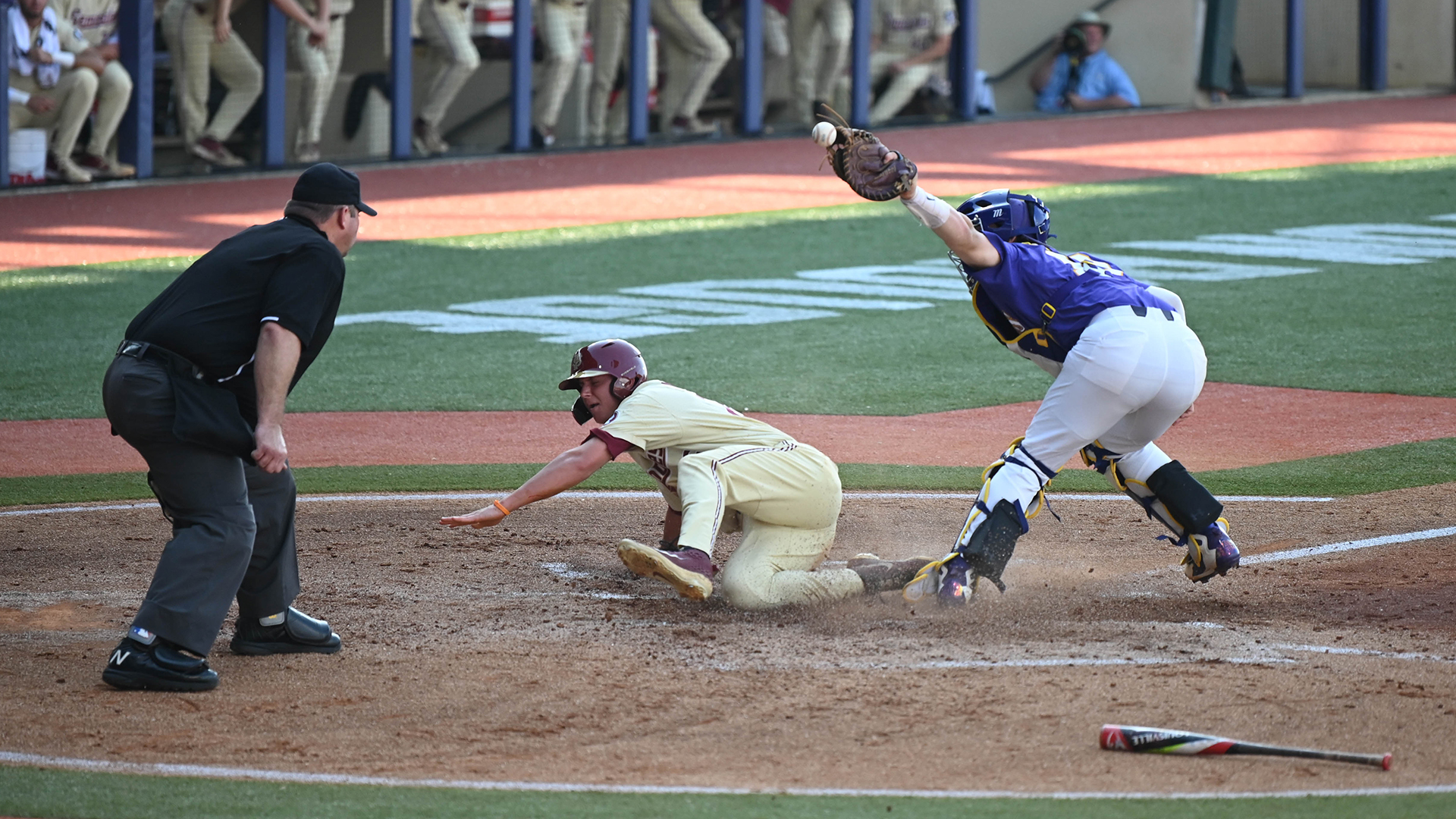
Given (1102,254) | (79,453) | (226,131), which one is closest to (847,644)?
(79,453)

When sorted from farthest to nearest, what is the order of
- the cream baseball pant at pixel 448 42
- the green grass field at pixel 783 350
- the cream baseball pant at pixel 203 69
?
the cream baseball pant at pixel 448 42
the cream baseball pant at pixel 203 69
the green grass field at pixel 783 350

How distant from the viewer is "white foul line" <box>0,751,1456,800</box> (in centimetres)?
436

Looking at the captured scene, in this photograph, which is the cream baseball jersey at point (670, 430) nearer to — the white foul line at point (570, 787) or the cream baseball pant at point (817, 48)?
the white foul line at point (570, 787)

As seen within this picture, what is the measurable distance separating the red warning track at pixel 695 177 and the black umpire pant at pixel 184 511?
31.8 ft

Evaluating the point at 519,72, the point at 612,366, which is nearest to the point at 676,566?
the point at 612,366

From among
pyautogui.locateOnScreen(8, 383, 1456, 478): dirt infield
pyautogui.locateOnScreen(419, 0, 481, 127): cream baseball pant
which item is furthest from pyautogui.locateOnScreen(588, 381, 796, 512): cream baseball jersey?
pyautogui.locateOnScreen(419, 0, 481, 127): cream baseball pant

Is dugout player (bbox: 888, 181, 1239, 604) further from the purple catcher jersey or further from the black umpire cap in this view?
the black umpire cap

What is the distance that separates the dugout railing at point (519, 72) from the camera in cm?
1706

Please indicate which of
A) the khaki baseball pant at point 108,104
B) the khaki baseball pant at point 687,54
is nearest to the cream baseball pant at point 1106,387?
the khaki baseball pant at point 108,104

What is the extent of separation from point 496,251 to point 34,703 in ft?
34.4

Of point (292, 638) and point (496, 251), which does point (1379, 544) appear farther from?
point (496, 251)

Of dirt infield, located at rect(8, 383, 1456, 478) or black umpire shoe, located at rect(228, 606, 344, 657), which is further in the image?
dirt infield, located at rect(8, 383, 1456, 478)

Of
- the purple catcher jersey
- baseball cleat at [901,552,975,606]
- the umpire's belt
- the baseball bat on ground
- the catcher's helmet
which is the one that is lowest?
baseball cleat at [901,552,975,606]

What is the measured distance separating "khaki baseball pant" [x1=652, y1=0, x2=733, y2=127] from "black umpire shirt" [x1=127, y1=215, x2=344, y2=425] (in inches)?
629
